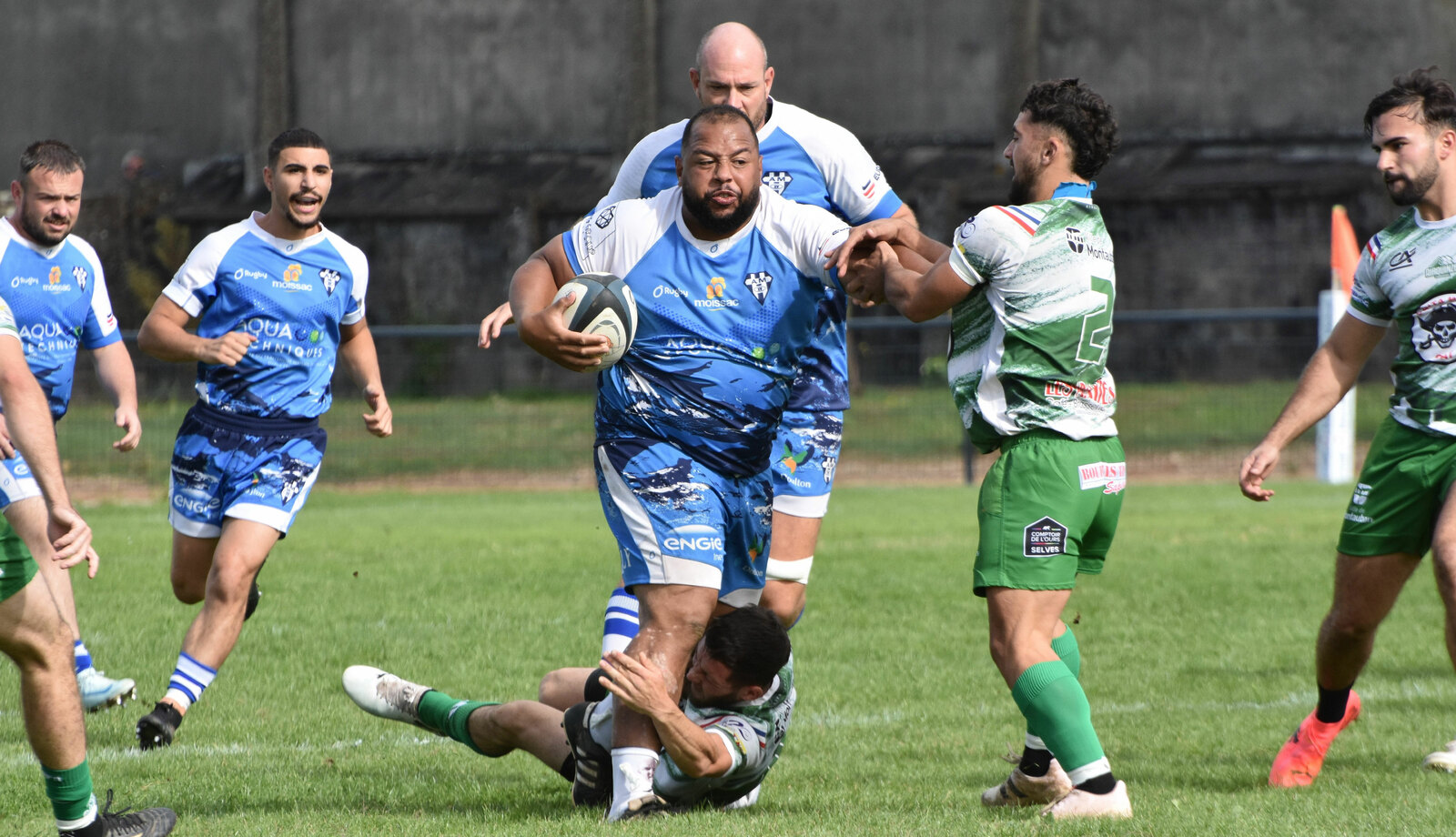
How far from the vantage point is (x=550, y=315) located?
15.8 ft

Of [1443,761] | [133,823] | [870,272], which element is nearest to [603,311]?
[870,272]

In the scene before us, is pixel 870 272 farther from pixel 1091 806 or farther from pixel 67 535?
pixel 67 535

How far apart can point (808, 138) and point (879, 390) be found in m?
12.8

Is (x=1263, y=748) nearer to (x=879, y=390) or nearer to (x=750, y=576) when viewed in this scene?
(x=750, y=576)

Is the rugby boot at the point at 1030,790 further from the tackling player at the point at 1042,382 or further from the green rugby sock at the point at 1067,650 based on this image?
the green rugby sock at the point at 1067,650

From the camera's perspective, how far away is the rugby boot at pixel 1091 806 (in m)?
4.75

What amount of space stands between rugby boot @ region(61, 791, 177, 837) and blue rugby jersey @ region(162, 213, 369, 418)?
9.10ft

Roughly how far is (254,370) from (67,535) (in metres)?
3.15

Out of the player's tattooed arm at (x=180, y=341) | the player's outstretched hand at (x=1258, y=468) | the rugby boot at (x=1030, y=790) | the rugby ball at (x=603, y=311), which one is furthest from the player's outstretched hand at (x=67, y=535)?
the player's outstretched hand at (x=1258, y=468)

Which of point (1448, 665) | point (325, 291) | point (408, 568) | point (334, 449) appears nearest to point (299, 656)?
point (325, 291)

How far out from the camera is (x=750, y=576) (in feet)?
17.7

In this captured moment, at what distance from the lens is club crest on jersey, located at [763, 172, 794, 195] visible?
6.28 m

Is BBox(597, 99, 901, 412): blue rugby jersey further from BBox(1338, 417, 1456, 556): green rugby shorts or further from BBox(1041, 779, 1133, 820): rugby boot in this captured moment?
BBox(1041, 779, 1133, 820): rugby boot

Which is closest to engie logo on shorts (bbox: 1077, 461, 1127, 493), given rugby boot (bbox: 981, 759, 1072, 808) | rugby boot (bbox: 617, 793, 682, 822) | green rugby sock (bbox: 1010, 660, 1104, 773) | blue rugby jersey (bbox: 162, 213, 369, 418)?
green rugby sock (bbox: 1010, 660, 1104, 773)
